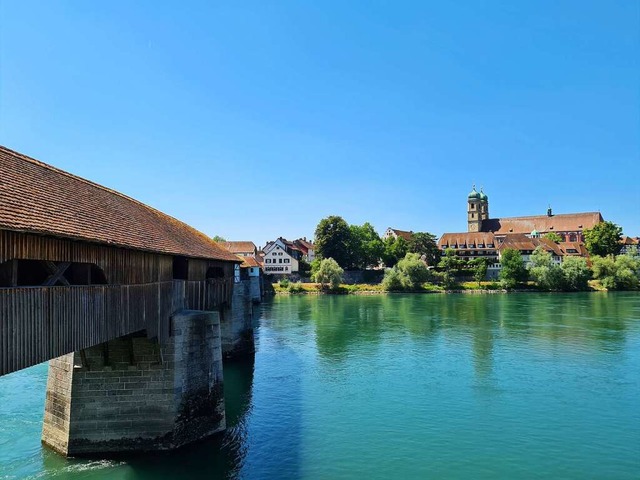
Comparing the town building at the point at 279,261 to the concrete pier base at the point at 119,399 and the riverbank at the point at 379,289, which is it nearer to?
the riverbank at the point at 379,289

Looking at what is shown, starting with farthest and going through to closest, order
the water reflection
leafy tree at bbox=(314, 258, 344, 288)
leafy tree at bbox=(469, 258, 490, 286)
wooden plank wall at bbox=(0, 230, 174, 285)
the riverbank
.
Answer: leafy tree at bbox=(469, 258, 490, 286), leafy tree at bbox=(314, 258, 344, 288), the riverbank, the water reflection, wooden plank wall at bbox=(0, 230, 174, 285)

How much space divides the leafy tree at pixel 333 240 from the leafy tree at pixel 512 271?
26386 mm

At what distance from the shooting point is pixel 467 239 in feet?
322

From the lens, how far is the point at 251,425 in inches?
639

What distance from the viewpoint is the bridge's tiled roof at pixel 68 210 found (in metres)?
8.36

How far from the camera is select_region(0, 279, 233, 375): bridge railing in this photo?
304 inches

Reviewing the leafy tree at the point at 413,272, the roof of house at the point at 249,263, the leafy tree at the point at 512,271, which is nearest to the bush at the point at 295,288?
the leafy tree at the point at 413,272

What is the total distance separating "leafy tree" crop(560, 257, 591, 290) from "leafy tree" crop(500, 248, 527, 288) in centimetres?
577

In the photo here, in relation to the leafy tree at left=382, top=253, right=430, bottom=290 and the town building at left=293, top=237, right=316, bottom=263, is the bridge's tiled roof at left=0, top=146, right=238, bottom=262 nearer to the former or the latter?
the leafy tree at left=382, top=253, right=430, bottom=290

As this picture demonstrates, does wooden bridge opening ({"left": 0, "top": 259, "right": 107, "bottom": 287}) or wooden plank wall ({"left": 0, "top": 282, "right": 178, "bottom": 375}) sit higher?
wooden bridge opening ({"left": 0, "top": 259, "right": 107, "bottom": 287})

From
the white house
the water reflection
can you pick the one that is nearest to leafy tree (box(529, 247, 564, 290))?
the water reflection

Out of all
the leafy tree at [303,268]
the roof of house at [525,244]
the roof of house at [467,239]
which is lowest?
the leafy tree at [303,268]

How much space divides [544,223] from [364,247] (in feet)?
174

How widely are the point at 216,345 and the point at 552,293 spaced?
66329 mm
